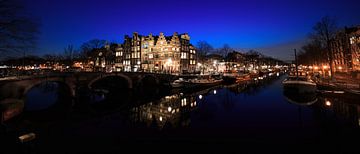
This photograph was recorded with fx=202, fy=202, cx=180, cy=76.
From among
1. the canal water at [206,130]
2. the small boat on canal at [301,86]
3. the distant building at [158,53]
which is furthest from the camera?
the distant building at [158,53]

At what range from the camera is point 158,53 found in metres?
82.6

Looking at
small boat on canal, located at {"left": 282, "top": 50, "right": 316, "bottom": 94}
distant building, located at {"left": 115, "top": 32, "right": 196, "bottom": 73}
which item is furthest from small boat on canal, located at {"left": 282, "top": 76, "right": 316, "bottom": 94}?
distant building, located at {"left": 115, "top": 32, "right": 196, "bottom": 73}

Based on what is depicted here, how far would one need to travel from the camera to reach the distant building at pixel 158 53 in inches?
3167

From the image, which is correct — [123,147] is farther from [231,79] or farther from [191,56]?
[191,56]

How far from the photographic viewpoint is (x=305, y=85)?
3450 cm

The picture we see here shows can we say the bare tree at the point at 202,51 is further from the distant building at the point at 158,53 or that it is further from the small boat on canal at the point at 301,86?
the small boat on canal at the point at 301,86

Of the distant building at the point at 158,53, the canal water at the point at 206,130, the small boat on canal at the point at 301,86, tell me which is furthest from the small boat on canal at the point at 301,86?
the distant building at the point at 158,53

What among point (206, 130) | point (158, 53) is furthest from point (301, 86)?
point (158, 53)

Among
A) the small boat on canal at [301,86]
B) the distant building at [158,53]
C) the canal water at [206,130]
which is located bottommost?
the canal water at [206,130]

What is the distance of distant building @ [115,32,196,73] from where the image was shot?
264 feet

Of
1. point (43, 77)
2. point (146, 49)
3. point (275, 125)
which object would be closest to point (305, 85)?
point (275, 125)

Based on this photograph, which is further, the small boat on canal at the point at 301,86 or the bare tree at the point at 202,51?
the bare tree at the point at 202,51

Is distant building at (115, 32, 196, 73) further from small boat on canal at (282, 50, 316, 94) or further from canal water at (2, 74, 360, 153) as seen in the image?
canal water at (2, 74, 360, 153)

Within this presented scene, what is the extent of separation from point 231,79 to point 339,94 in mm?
40791
